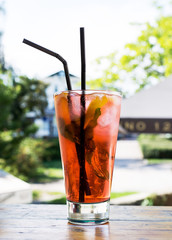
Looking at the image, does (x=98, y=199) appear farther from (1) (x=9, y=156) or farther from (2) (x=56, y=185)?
(2) (x=56, y=185)

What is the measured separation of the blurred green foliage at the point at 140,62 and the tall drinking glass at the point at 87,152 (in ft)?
28.9

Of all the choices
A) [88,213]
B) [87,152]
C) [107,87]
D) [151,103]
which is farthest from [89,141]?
[107,87]

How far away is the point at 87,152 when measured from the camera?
0.59 meters

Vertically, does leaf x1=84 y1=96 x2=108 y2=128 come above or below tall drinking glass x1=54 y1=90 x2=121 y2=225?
above

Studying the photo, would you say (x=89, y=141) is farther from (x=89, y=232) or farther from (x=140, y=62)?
(x=140, y=62)

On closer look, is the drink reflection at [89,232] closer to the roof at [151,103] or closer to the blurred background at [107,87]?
the blurred background at [107,87]

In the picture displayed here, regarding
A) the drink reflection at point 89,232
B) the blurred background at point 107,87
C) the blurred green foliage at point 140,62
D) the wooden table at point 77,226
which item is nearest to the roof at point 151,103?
the blurred background at point 107,87

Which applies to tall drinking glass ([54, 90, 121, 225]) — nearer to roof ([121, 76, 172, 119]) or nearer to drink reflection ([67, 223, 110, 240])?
drink reflection ([67, 223, 110, 240])

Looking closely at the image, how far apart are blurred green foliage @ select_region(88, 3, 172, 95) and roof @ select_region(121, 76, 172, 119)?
5.71 m

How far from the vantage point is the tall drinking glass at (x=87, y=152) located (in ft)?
1.94

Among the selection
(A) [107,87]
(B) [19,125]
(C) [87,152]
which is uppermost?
(C) [87,152]

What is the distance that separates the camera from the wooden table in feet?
1.73

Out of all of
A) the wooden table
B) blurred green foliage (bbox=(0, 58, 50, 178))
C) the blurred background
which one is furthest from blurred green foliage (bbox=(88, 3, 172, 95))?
the wooden table

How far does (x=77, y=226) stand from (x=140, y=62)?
9.80 meters
